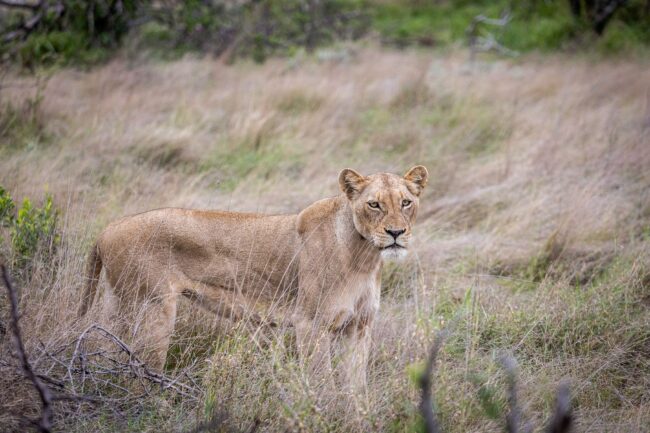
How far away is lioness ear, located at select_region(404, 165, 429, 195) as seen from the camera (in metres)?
4.24

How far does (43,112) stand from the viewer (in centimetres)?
849

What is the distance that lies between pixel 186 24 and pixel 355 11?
4.60m

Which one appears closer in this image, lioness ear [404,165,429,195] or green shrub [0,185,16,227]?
lioness ear [404,165,429,195]

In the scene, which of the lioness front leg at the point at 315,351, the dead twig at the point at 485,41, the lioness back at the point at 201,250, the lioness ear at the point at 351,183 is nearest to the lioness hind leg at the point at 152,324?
the lioness back at the point at 201,250

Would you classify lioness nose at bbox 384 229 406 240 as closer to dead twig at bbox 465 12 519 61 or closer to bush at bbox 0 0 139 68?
bush at bbox 0 0 139 68

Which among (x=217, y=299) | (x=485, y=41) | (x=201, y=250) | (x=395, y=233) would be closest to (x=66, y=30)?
(x=485, y=41)

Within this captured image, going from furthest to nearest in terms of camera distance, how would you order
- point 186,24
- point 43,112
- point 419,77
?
point 186,24 < point 419,77 < point 43,112

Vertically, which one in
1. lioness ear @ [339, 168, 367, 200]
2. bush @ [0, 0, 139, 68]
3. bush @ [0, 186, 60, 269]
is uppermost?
lioness ear @ [339, 168, 367, 200]

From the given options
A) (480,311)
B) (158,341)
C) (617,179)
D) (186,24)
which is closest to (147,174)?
(158,341)

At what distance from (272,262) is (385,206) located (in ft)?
2.63

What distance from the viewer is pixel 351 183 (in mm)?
4152

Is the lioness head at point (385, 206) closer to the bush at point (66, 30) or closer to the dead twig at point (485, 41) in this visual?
the bush at point (66, 30)

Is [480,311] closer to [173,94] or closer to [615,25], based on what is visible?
[173,94]

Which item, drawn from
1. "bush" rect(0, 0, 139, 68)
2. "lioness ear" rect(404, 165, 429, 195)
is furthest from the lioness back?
"bush" rect(0, 0, 139, 68)
